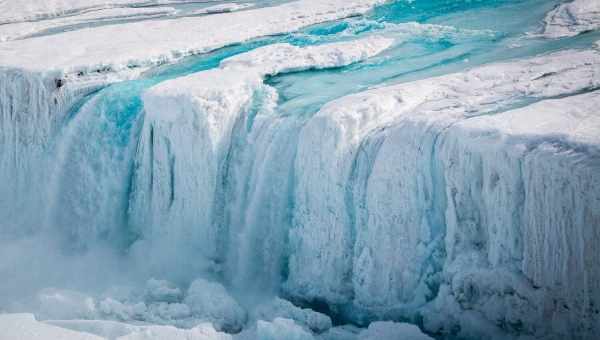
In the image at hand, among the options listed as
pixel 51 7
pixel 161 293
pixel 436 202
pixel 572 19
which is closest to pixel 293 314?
pixel 161 293

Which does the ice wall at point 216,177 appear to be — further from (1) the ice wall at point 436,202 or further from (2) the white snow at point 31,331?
(2) the white snow at point 31,331

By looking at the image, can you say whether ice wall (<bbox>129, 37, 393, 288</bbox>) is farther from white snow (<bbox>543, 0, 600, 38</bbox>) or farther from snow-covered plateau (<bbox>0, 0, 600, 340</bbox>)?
white snow (<bbox>543, 0, 600, 38</bbox>)

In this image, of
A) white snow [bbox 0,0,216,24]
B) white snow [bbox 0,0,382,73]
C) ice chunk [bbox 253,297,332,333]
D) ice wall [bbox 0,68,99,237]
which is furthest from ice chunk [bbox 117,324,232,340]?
white snow [bbox 0,0,216,24]

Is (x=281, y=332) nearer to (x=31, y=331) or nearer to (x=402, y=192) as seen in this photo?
(x=402, y=192)

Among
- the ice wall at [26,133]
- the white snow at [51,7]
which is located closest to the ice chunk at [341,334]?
the ice wall at [26,133]

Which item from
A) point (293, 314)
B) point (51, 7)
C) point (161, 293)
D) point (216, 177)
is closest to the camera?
point (293, 314)

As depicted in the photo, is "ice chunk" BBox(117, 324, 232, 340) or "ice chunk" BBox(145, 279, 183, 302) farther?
"ice chunk" BBox(145, 279, 183, 302)
